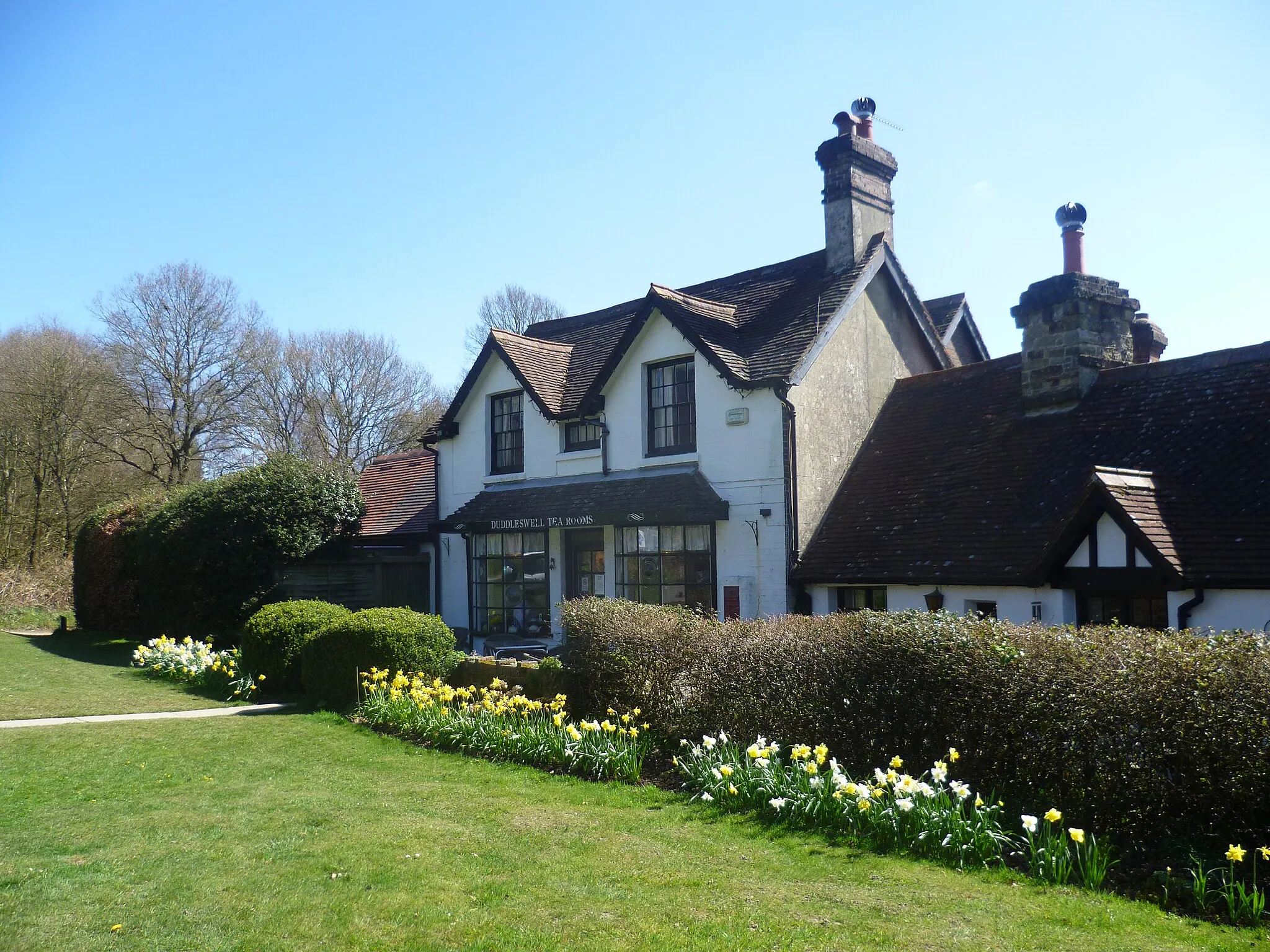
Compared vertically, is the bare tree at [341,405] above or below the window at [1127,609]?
above

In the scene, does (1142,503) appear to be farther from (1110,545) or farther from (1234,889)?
(1234,889)

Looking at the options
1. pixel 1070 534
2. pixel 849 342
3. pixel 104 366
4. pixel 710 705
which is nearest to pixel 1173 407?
pixel 1070 534

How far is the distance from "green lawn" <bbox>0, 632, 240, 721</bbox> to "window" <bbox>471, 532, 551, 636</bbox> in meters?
6.46

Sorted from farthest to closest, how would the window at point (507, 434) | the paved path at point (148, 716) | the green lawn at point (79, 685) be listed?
the window at point (507, 434), the green lawn at point (79, 685), the paved path at point (148, 716)

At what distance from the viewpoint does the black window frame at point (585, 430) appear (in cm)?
1933

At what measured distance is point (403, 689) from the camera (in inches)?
487

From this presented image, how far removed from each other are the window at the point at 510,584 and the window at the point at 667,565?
2.21m

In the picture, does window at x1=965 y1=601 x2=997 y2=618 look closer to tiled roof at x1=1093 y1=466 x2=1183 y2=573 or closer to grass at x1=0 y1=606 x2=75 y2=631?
tiled roof at x1=1093 y1=466 x2=1183 y2=573

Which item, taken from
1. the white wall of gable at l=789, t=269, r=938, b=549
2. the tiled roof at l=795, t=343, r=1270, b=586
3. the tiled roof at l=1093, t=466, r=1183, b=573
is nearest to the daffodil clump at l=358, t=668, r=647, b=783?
the tiled roof at l=795, t=343, r=1270, b=586

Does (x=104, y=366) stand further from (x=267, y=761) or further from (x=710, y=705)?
(x=710, y=705)

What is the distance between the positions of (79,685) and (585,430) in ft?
32.6

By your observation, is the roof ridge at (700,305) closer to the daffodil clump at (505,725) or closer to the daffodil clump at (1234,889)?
the daffodil clump at (505,725)

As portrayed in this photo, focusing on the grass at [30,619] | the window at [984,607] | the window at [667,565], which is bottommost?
the grass at [30,619]

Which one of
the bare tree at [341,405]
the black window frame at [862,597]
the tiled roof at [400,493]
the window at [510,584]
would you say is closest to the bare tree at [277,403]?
the bare tree at [341,405]
